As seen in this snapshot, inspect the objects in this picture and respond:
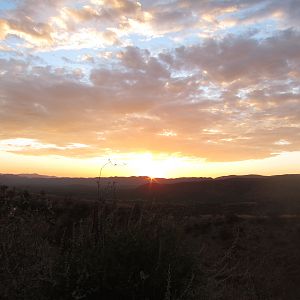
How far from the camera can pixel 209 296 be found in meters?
5.24

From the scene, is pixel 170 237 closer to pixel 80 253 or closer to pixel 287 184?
pixel 80 253

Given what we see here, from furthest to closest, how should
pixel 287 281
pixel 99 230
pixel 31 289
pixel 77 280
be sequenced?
1. pixel 287 281
2. pixel 99 230
3. pixel 31 289
4. pixel 77 280

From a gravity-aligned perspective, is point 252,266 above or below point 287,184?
below

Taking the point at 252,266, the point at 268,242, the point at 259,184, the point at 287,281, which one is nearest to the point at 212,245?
the point at 268,242

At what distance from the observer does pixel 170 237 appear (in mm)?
5539

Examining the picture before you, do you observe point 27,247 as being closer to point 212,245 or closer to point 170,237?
point 170,237

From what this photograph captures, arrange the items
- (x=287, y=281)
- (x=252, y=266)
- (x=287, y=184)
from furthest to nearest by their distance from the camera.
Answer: (x=287, y=184) < (x=252, y=266) < (x=287, y=281)

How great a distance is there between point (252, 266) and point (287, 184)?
7776 cm

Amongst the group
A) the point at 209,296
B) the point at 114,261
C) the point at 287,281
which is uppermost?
the point at 114,261

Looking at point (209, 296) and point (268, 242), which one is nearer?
point (209, 296)

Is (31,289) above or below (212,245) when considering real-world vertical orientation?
above

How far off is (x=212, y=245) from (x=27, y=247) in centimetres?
2053

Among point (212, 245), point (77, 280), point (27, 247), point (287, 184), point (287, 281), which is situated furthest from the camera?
point (287, 184)

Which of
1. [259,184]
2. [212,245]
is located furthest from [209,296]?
[259,184]
